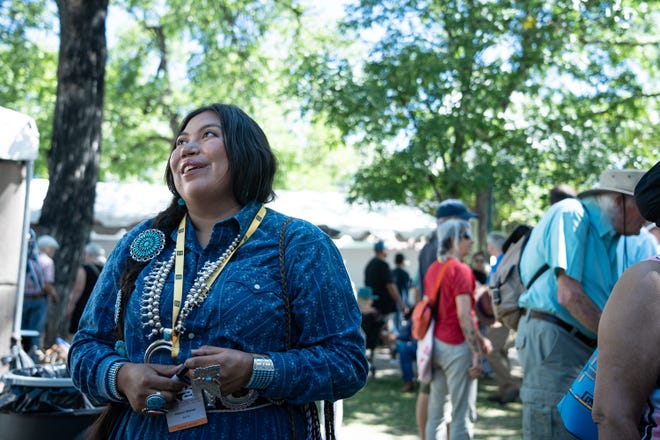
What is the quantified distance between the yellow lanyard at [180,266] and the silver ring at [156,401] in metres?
0.12

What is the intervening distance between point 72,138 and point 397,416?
441 cm

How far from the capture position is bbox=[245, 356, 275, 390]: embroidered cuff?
2.04m

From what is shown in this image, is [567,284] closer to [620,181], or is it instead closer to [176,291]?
[620,181]

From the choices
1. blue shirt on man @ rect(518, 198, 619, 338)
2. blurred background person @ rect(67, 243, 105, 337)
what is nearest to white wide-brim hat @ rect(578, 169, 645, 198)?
blue shirt on man @ rect(518, 198, 619, 338)

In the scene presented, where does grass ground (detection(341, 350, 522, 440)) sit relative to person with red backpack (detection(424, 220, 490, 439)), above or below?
below

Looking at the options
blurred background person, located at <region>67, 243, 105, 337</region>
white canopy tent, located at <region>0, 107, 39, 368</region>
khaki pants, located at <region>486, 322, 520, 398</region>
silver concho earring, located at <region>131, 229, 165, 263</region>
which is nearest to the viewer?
silver concho earring, located at <region>131, 229, 165, 263</region>

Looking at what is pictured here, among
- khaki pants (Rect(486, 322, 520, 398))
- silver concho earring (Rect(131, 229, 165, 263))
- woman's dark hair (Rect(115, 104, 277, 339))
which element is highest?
woman's dark hair (Rect(115, 104, 277, 339))

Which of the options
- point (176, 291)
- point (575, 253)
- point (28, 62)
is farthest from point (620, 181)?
point (28, 62)

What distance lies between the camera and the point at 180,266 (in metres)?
2.25

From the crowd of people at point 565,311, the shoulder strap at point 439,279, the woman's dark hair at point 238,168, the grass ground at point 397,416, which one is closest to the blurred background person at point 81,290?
the grass ground at point 397,416

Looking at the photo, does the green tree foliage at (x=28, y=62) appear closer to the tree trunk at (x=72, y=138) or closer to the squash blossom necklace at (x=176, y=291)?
the tree trunk at (x=72, y=138)

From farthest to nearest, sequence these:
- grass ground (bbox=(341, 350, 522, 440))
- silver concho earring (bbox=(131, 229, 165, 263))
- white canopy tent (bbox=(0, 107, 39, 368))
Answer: grass ground (bbox=(341, 350, 522, 440)) → white canopy tent (bbox=(0, 107, 39, 368)) → silver concho earring (bbox=(131, 229, 165, 263))

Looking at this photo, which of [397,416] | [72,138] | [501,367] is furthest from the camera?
[501,367]

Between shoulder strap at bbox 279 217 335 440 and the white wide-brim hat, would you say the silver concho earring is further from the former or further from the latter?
the white wide-brim hat
